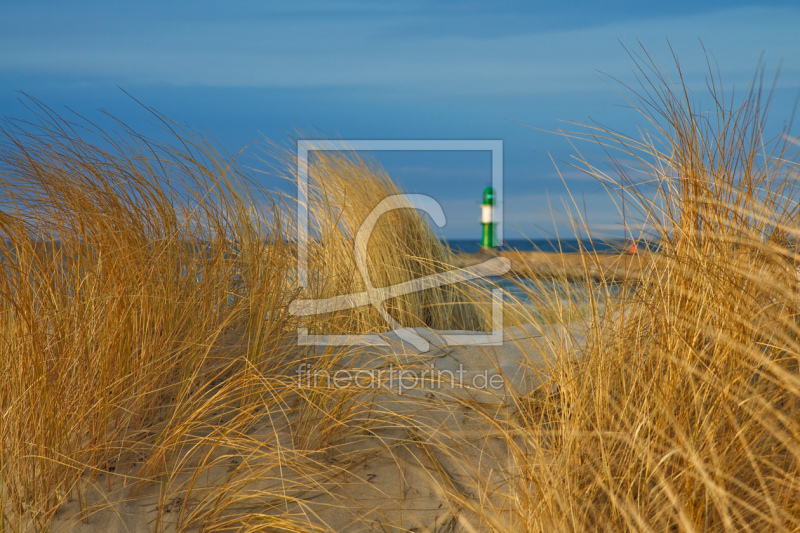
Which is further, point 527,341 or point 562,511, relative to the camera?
point 527,341

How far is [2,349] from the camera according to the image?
80.8 inches

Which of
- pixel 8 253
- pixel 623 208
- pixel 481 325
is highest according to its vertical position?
pixel 623 208

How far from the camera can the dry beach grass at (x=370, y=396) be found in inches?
57.3

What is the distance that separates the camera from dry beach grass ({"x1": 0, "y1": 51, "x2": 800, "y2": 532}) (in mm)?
1456

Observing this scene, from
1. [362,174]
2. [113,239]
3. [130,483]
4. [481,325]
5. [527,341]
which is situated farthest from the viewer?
[481,325]

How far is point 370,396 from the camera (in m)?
2.22

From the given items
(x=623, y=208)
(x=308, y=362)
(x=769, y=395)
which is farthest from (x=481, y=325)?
(x=769, y=395)

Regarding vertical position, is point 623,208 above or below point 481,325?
above

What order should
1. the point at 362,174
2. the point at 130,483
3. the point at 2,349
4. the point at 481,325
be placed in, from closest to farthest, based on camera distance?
the point at 130,483 < the point at 2,349 < the point at 362,174 < the point at 481,325

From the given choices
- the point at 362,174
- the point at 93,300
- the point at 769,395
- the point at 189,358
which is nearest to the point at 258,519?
the point at 189,358

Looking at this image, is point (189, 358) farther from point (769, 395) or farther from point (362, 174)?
point (362, 174)

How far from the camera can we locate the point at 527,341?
8.88 feet

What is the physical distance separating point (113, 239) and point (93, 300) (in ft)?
0.89

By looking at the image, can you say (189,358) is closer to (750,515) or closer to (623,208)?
(623,208)
